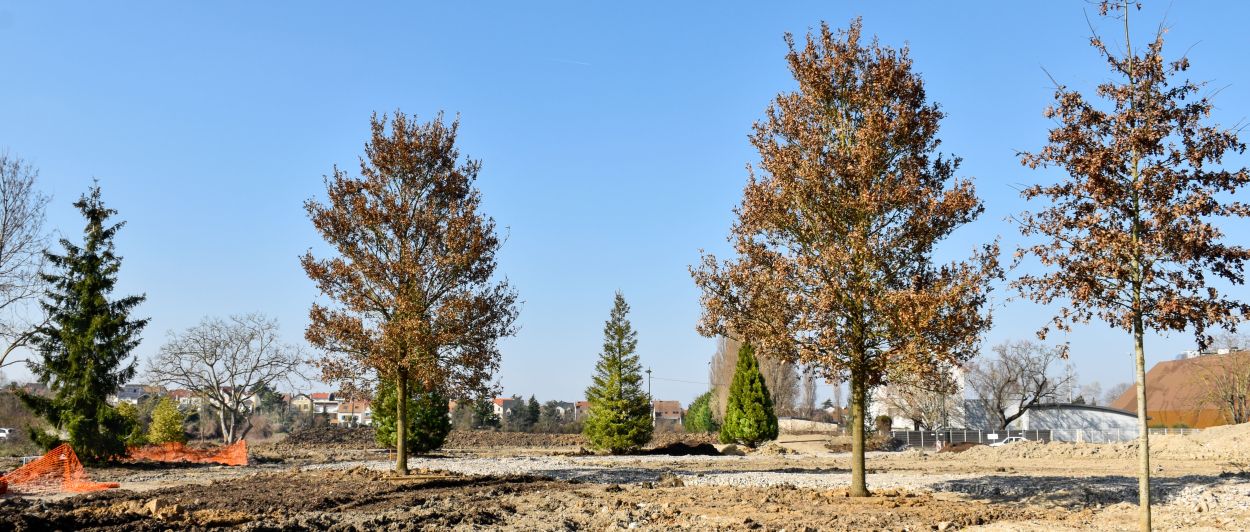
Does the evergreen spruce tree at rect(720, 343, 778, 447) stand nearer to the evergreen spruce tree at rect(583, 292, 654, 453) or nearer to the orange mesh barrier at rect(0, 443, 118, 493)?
the evergreen spruce tree at rect(583, 292, 654, 453)

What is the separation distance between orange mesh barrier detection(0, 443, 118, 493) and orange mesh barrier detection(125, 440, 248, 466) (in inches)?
204

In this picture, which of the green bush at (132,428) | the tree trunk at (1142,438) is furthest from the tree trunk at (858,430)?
the green bush at (132,428)

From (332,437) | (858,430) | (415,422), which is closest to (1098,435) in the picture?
(415,422)

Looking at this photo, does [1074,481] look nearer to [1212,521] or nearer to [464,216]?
[1212,521]

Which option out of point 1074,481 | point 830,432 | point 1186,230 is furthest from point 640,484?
point 830,432

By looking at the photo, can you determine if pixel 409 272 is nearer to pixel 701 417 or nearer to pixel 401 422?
pixel 401 422

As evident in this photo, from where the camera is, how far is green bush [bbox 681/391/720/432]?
211 feet

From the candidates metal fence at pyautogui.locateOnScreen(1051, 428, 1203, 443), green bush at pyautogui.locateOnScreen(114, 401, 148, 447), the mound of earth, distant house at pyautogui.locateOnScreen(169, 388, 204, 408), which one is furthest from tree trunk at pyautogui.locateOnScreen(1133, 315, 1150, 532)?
distant house at pyautogui.locateOnScreen(169, 388, 204, 408)

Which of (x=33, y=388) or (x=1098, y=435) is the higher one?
(x=33, y=388)

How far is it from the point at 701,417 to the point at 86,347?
47.1m

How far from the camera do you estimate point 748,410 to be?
3984 cm

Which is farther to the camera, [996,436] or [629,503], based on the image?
[996,436]

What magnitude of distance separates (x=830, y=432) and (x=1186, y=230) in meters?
58.4

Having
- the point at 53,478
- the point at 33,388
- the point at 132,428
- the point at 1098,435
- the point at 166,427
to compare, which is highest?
the point at 33,388
